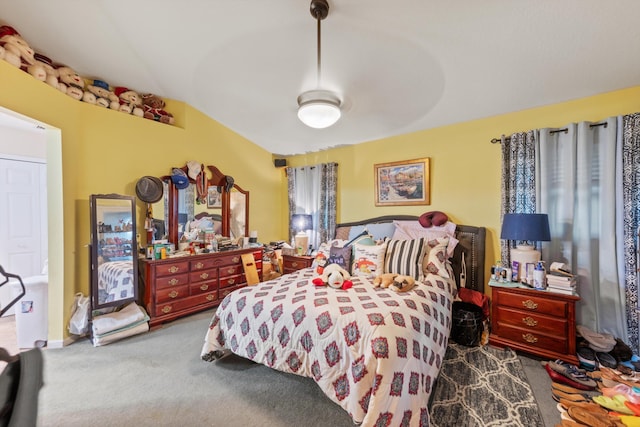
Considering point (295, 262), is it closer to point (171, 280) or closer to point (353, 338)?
point (171, 280)

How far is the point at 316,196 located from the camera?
4324 mm

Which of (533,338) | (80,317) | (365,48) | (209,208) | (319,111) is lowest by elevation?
(533,338)

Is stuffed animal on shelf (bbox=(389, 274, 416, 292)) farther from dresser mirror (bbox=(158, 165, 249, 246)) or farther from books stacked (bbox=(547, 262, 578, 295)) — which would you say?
dresser mirror (bbox=(158, 165, 249, 246))

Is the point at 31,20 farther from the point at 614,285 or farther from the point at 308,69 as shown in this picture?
the point at 614,285

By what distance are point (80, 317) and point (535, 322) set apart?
4327mm

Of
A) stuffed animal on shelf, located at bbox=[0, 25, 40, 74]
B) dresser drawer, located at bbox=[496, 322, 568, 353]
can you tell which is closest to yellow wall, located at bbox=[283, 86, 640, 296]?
dresser drawer, located at bbox=[496, 322, 568, 353]

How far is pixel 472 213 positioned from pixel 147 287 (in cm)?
392

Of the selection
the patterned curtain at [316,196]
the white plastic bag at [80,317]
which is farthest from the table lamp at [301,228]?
the white plastic bag at [80,317]

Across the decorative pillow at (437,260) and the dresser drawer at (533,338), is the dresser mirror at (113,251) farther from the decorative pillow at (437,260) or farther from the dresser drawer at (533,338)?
the dresser drawer at (533,338)

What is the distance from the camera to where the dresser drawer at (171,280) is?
9.73ft

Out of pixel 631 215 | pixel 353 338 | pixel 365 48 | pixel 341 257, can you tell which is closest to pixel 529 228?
pixel 631 215

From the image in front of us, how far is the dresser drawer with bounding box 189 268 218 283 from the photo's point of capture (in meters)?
3.25

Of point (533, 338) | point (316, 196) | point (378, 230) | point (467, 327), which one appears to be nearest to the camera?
point (533, 338)

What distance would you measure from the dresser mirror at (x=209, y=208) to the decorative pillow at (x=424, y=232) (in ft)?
8.00
